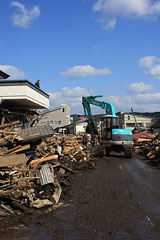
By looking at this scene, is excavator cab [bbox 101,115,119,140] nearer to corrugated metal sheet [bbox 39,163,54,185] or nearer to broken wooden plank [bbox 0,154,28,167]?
corrugated metal sheet [bbox 39,163,54,185]

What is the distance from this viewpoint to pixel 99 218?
6.17m

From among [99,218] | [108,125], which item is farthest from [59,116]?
[99,218]

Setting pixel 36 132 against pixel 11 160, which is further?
pixel 36 132

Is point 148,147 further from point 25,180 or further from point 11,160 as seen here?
point 11,160

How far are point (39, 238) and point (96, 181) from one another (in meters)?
5.79

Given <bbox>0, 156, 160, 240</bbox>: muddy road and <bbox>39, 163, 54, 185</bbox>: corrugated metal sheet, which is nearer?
<bbox>0, 156, 160, 240</bbox>: muddy road

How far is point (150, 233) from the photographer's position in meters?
5.25

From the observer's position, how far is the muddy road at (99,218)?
520cm

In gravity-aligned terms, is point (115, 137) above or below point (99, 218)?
above

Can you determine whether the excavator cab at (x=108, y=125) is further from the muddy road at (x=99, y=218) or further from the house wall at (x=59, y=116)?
the house wall at (x=59, y=116)

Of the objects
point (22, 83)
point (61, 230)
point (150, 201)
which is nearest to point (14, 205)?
point (61, 230)

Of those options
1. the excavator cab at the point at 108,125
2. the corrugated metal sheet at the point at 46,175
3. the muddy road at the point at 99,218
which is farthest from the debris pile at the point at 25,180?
the excavator cab at the point at 108,125

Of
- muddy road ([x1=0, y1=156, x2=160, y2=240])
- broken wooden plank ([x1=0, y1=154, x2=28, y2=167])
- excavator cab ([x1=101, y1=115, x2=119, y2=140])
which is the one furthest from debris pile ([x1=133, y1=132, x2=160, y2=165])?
A: broken wooden plank ([x1=0, y1=154, x2=28, y2=167])

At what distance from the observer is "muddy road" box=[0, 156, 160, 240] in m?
5.20
